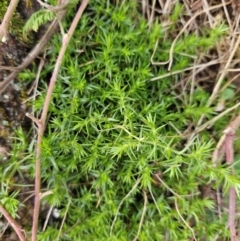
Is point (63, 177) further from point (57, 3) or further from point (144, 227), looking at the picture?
point (57, 3)

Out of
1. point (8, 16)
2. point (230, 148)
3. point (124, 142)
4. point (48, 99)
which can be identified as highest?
point (8, 16)

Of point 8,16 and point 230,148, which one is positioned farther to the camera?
point 230,148

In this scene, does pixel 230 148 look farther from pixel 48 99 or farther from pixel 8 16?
pixel 8 16

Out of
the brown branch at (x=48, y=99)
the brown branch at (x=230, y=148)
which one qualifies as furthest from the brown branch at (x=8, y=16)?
the brown branch at (x=230, y=148)

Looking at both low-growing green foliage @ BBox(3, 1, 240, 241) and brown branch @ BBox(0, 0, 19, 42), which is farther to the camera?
low-growing green foliage @ BBox(3, 1, 240, 241)

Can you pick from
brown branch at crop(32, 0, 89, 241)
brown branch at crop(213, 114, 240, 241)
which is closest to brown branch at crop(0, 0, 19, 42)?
brown branch at crop(32, 0, 89, 241)

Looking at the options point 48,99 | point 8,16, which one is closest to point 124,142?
point 48,99

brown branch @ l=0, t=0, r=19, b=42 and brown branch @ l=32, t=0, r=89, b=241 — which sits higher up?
brown branch @ l=0, t=0, r=19, b=42

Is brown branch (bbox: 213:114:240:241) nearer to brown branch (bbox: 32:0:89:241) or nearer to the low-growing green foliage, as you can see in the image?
the low-growing green foliage

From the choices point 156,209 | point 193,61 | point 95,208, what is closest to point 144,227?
point 156,209
